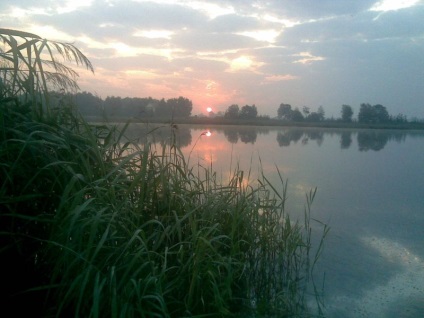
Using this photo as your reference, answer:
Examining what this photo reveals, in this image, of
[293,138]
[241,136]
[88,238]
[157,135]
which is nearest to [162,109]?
[157,135]

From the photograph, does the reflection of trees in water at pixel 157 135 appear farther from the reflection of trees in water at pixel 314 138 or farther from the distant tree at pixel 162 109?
the reflection of trees in water at pixel 314 138

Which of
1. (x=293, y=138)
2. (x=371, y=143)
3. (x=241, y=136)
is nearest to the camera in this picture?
(x=241, y=136)

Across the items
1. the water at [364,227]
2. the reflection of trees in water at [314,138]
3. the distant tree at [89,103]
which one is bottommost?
the water at [364,227]

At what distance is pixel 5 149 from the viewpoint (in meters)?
1.67

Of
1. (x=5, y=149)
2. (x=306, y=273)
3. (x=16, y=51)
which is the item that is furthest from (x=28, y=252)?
(x=306, y=273)

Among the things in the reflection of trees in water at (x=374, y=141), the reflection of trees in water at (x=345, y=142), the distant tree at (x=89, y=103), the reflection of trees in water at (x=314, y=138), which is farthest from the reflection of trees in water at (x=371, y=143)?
the distant tree at (x=89, y=103)

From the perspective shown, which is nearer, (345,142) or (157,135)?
(157,135)

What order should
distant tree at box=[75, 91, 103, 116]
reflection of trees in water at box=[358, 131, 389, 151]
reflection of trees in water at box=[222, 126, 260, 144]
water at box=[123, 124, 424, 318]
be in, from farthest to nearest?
reflection of trees in water at box=[358, 131, 389, 151], reflection of trees in water at box=[222, 126, 260, 144], distant tree at box=[75, 91, 103, 116], water at box=[123, 124, 424, 318]

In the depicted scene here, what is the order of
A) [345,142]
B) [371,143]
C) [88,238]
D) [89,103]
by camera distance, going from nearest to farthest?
[88,238]
[89,103]
[345,142]
[371,143]

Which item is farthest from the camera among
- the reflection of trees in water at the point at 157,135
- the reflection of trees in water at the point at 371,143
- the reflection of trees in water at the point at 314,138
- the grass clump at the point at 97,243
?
the reflection of trees in water at the point at 314,138

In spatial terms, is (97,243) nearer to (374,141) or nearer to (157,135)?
(157,135)

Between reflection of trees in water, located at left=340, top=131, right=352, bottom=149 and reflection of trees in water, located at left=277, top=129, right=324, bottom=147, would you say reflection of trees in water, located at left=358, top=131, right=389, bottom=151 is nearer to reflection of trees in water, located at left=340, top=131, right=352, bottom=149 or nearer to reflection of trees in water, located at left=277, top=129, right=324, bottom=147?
reflection of trees in water, located at left=340, top=131, right=352, bottom=149

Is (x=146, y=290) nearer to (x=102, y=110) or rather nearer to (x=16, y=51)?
(x=16, y=51)

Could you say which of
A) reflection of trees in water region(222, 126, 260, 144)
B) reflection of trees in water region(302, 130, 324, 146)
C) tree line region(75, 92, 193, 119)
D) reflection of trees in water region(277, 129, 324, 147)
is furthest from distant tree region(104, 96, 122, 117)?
reflection of trees in water region(302, 130, 324, 146)
